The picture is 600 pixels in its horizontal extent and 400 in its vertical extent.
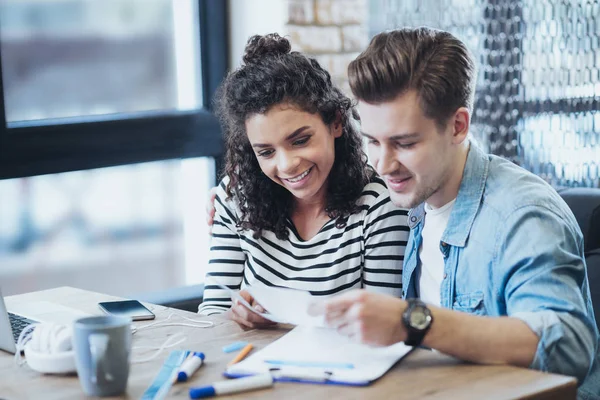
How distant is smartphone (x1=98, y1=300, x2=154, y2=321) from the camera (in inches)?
68.4

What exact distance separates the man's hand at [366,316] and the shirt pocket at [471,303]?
0.92 feet

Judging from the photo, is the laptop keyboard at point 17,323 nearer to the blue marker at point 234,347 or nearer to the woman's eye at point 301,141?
the blue marker at point 234,347

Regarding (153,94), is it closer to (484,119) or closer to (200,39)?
(200,39)

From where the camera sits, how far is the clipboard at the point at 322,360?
1.29m

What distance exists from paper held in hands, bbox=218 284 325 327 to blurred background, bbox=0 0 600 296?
1.21 metres

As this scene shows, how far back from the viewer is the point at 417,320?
1.32 metres

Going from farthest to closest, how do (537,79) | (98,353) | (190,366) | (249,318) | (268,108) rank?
(537,79)
(268,108)
(249,318)
(190,366)
(98,353)

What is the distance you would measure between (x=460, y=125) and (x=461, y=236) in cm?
20

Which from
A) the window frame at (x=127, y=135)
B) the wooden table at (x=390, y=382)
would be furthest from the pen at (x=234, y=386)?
the window frame at (x=127, y=135)

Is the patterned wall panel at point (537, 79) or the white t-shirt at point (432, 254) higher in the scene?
the patterned wall panel at point (537, 79)

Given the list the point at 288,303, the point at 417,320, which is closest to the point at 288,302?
the point at 288,303

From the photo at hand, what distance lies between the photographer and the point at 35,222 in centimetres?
276

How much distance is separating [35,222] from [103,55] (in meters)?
0.57

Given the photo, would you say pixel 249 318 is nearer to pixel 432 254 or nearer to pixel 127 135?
pixel 432 254
